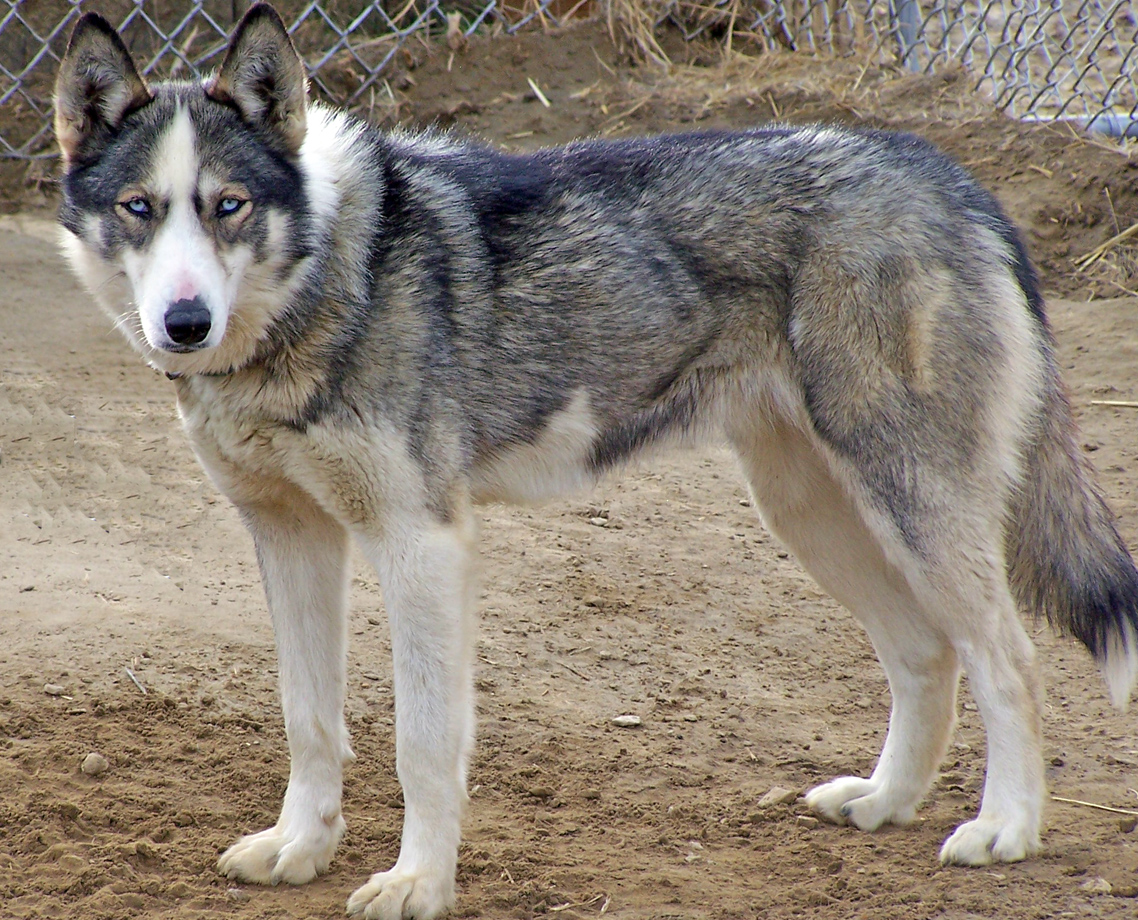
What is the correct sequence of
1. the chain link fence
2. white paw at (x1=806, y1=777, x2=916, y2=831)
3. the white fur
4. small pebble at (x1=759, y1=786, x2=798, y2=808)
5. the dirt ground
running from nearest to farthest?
the dirt ground, the white fur, white paw at (x1=806, y1=777, x2=916, y2=831), small pebble at (x1=759, y1=786, x2=798, y2=808), the chain link fence

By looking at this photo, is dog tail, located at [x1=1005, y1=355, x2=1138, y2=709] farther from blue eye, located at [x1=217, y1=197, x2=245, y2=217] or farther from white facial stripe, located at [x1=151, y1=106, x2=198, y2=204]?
white facial stripe, located at [x1=151, y1=106, x2=198, y2=204]

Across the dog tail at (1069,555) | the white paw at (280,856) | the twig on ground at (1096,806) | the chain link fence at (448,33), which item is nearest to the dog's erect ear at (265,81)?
the white paw at (280,856)

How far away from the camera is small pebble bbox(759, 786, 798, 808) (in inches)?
128

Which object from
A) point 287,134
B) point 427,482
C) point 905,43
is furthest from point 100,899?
point 905,43

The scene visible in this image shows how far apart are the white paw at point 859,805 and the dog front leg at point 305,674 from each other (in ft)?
4.15

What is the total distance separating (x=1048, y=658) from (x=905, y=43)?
489 cm

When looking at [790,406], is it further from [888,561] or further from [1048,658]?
[1048,658]

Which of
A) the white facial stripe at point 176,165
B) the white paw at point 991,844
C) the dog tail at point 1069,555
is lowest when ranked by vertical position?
the white paw at point 991,844

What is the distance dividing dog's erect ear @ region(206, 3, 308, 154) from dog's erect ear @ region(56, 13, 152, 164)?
0.18 m

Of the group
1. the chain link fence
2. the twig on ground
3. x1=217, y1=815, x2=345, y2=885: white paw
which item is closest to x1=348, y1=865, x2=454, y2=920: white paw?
x1=217, y1=815, x2=345, y2=885: white paw

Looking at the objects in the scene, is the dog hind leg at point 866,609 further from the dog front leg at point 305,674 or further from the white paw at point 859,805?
the dog front leg at point 305,674

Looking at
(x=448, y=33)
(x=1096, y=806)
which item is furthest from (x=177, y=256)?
(x=448, y=33)

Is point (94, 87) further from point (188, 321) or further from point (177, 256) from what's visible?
point (188, 321)

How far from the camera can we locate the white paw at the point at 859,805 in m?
3.15
